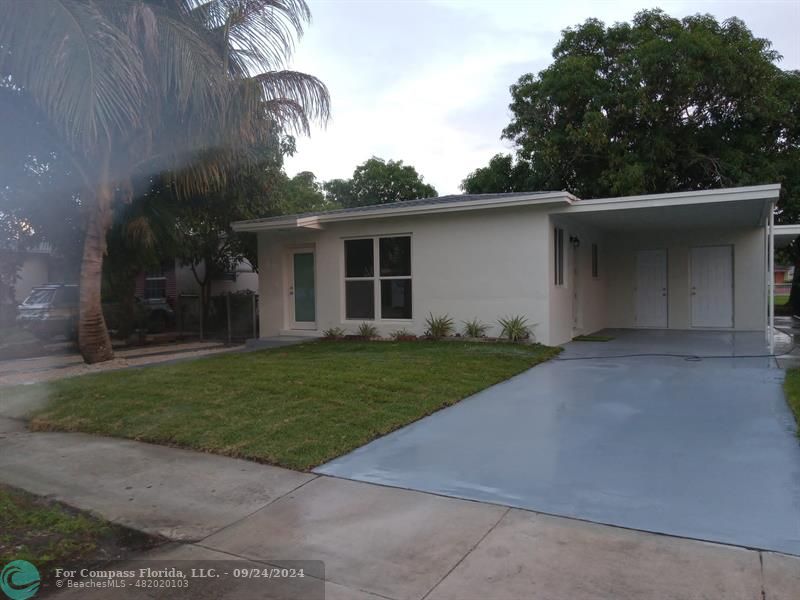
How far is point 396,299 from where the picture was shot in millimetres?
13070

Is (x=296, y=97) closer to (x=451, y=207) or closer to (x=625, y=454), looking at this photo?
(x=451, y=207)

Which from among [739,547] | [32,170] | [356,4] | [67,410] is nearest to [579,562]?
[739,547]

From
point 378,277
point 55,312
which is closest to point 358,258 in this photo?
point 378,277

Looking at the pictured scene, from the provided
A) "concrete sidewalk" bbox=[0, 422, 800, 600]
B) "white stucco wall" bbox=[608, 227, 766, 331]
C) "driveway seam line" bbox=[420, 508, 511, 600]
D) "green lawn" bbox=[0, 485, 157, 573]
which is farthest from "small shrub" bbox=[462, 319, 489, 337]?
"green lawn" bbox=[0, 485, 157, 573]

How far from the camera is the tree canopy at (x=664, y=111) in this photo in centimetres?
1664

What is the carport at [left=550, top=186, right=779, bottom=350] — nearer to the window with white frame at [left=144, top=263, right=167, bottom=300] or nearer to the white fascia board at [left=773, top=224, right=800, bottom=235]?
the white fascia board at [left=773, top=224, right=800, bottom=235]

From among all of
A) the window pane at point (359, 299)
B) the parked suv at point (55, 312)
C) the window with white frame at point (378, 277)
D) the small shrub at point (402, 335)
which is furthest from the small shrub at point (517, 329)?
the parked suv at point (55, 312)

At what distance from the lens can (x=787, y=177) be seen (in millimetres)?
17641

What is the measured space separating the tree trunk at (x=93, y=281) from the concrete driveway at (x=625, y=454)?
7.12 metres

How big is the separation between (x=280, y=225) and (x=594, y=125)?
33.8ft

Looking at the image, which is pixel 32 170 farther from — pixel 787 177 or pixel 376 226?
pixel 787 177

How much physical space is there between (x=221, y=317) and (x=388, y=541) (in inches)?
683

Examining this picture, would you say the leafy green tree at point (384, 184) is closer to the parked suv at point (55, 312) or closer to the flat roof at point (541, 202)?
the parked suv at point (55, 312)

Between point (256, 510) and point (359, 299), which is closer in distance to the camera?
point (256, 510)
